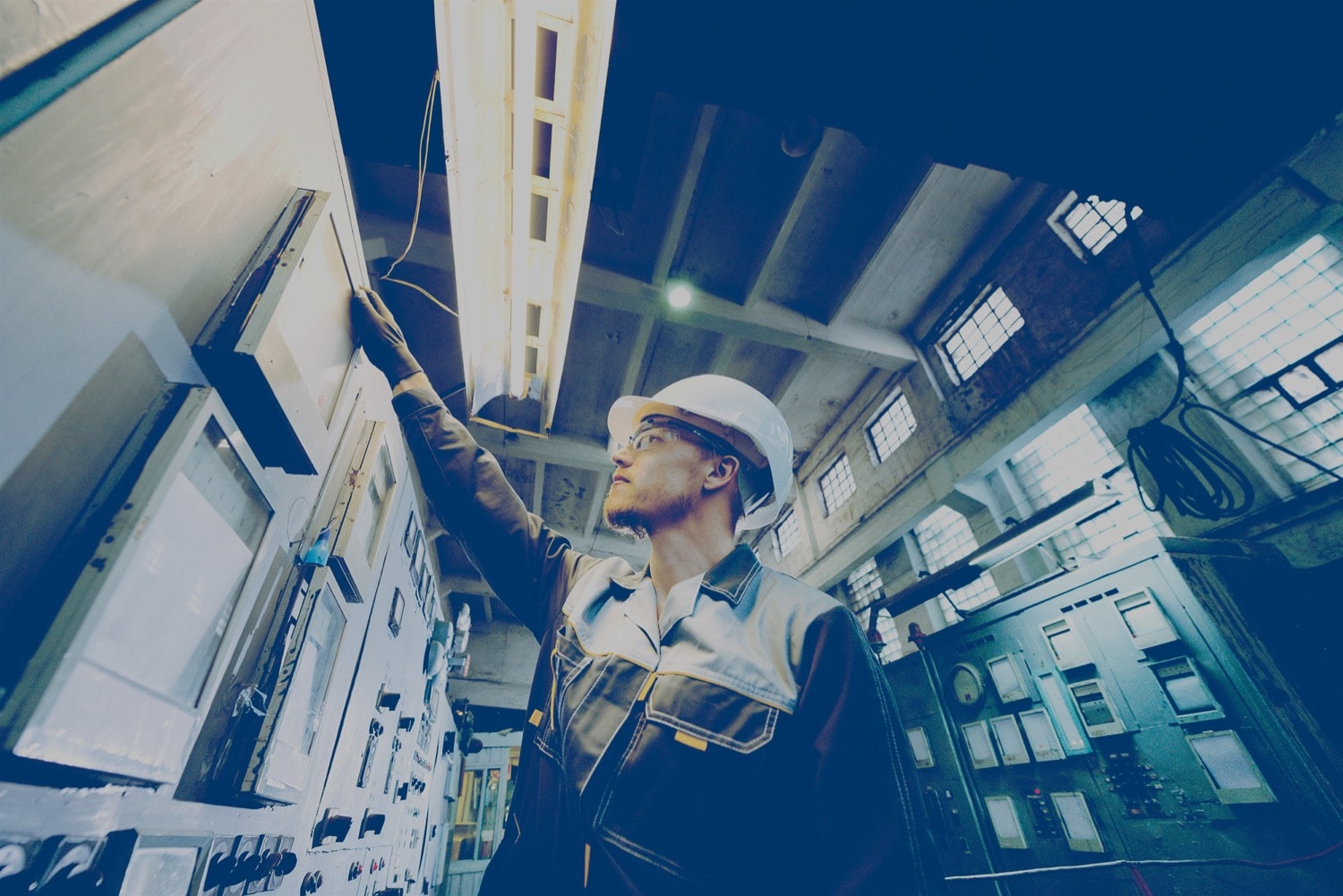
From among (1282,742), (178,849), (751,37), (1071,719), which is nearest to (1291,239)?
(1282,742)

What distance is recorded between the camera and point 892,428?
7.36 meters

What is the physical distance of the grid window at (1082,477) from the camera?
4.62 meters

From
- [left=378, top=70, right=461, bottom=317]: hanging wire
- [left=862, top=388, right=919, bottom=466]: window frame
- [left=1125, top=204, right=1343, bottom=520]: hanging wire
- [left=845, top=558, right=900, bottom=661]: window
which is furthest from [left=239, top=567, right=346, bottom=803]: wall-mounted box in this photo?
[left=845, top=558, right=900, bottom=661]: window

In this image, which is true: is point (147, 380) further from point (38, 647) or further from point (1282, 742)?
point (1282, 742)

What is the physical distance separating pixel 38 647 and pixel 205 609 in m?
0.45

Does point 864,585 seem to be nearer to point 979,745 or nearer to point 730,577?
point 979,745

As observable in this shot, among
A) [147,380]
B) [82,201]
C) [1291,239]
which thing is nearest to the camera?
[82,201]

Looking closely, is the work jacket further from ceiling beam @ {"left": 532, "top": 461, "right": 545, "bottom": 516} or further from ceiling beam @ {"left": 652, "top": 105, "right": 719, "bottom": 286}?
ceiling beam @ {"left": 532, "top": 461, "right": 545, "bottom": 516}

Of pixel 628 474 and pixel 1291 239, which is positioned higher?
pixel 1291 239

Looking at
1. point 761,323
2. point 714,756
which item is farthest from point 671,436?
point 761,323

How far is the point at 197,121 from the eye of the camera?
108 centimetres

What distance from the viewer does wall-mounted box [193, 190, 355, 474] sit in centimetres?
111

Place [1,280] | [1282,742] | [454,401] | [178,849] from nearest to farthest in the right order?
[1,280] → [178,849] → [1282,742] → [454,401]

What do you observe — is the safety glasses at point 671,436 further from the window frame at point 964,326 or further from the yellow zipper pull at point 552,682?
the window frame at point 964,326
